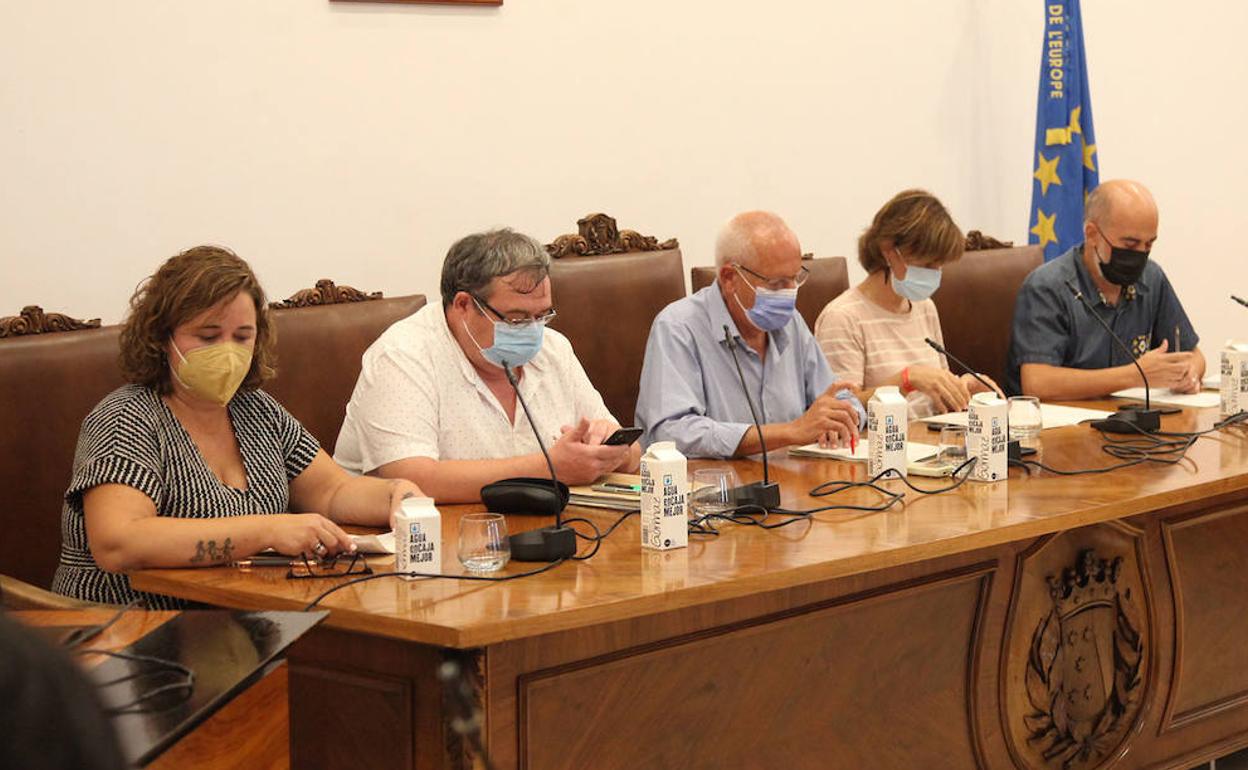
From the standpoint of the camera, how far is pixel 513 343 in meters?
2.91

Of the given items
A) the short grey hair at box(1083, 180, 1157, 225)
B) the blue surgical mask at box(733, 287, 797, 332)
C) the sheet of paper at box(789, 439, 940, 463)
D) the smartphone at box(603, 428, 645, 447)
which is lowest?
the sheet of paper at box(789, 439, 940, 463)

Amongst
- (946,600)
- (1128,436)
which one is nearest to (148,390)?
(946,600)

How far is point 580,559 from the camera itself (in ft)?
7.52

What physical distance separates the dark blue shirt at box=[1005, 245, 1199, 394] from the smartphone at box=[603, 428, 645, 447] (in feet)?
5.39

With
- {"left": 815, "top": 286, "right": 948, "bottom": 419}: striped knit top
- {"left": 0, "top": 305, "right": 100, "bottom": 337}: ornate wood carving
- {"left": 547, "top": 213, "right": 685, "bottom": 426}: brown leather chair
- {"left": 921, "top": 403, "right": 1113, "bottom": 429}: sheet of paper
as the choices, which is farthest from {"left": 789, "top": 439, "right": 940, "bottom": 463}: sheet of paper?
{"left": 0, "top": 305, "right": 100, "bottom": 337}: ornate wood carving

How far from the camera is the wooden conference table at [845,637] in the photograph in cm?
207

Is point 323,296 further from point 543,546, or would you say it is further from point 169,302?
point 543,546

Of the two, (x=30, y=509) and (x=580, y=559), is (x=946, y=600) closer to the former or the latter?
(x=580, y=559)

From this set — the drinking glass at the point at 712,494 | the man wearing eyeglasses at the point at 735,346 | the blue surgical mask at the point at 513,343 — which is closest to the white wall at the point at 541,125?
the man wearing eyeglasses at the point at 735,346

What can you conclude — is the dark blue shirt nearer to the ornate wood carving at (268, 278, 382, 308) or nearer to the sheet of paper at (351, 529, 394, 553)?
the ornate wood carving at (268, 278, 382, 308)

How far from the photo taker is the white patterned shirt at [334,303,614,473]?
9.37 feet

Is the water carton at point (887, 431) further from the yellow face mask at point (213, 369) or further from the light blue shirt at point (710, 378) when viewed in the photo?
the yellow face mask at point (213, 369)

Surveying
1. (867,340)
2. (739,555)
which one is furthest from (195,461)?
(867,340)

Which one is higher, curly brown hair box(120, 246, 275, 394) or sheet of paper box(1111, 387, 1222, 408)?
curly brown hair box(120, 246, 275, 394)
